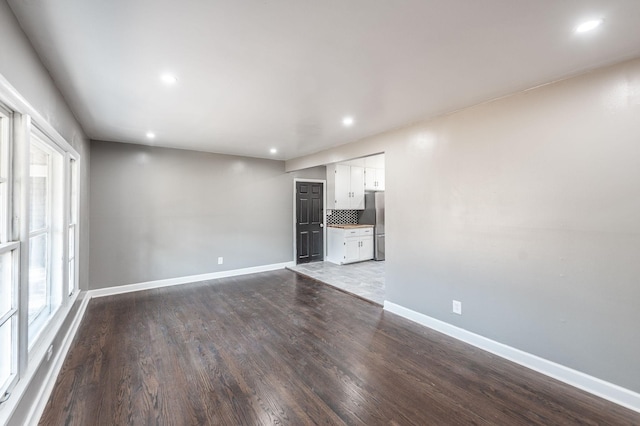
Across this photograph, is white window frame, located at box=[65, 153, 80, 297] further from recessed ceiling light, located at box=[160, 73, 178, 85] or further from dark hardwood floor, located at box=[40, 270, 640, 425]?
recessed ceiling light, located at box=[160, 73, 178, 85]

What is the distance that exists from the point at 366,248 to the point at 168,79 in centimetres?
555

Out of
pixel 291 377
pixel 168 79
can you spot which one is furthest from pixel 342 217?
pixel 168 79

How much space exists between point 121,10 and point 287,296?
147 inches

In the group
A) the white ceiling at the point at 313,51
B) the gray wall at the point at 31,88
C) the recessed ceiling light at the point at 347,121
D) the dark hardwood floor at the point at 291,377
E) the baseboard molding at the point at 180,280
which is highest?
the recessed ceiling light at the point at 347,121

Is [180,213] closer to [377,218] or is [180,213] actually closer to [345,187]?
[345,187]

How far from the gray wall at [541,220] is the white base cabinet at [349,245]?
316 centimetres

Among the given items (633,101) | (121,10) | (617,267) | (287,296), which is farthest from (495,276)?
(121,10)

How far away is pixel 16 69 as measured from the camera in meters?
1.55

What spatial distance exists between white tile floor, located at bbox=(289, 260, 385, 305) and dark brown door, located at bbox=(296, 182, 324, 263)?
0.28 metres

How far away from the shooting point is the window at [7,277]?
5.14ft

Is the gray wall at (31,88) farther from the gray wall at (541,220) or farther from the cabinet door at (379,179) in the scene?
the cabinet door at (379,179)

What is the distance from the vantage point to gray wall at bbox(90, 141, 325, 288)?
440cm

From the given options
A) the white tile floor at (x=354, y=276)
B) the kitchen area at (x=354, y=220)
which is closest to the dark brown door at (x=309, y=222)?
the kitchen area at (x=354, y=220)

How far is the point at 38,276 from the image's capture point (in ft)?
8.05
